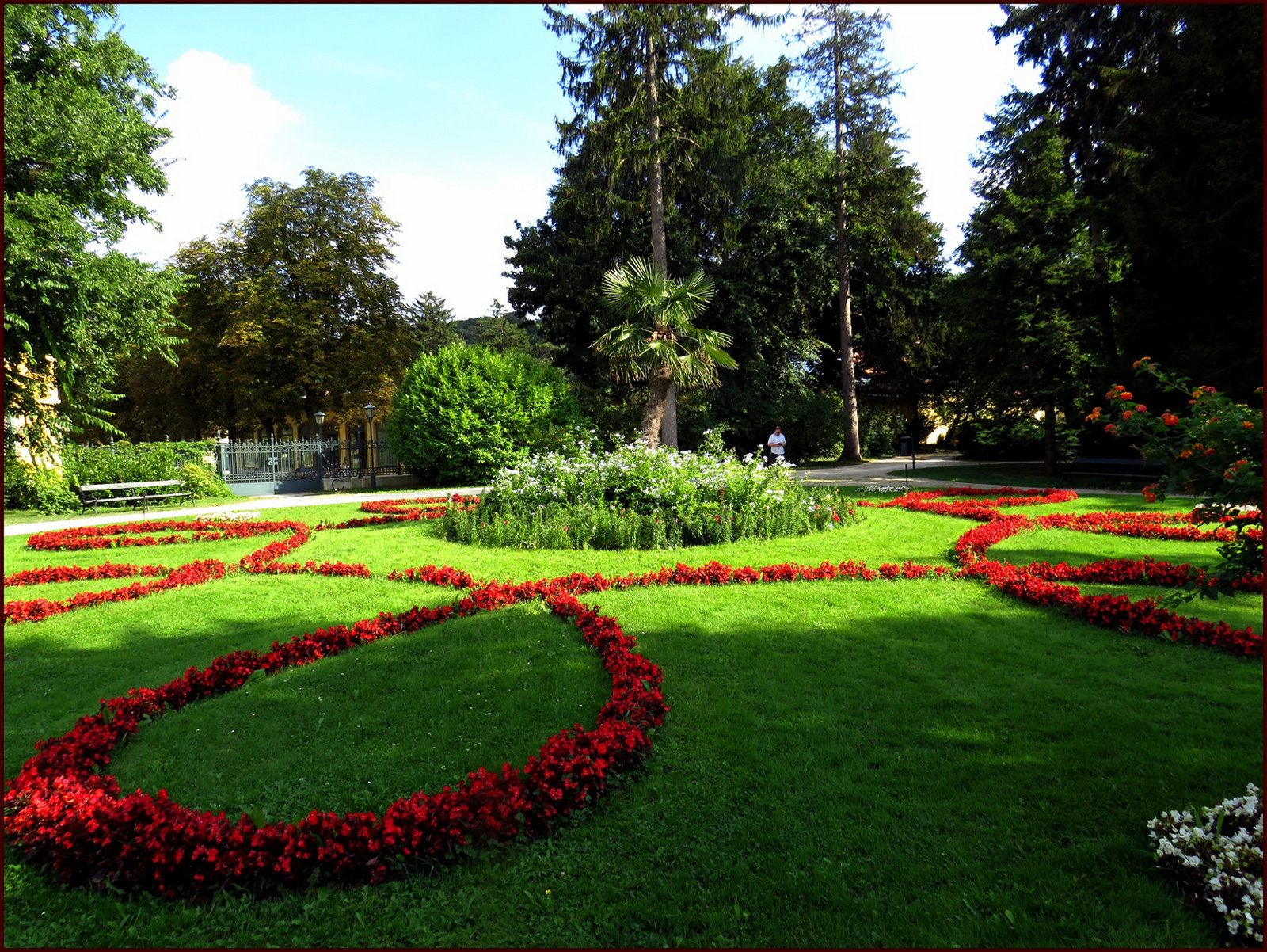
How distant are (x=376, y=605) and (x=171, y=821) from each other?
3.84m

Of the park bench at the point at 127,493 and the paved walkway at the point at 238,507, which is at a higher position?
the park bench at the point at 127,493

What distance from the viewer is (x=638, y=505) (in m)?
9.85

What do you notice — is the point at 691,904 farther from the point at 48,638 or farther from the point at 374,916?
the point at 48,638

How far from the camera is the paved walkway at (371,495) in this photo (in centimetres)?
1315

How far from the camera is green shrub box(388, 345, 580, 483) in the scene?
21.2m

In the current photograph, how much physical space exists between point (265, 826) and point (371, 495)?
18.2 meters

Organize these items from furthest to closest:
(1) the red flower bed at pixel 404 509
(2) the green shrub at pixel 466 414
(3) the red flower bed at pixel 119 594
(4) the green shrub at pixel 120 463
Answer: (2) the green shrub at pixel 466 414 → (4) the green shrub at pixel 120 463 → (1) the red flower bed at pixel 404 509 → (3) the red flower bed at pixel 119 594

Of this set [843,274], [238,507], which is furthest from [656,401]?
[843,274]

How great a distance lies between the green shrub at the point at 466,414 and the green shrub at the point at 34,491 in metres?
8.83

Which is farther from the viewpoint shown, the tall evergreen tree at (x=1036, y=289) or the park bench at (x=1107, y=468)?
the tall evergreen tree at (x=1036, y=289)

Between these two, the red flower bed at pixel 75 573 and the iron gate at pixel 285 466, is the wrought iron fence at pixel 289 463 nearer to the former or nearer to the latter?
the iron gate at pixel 285 466

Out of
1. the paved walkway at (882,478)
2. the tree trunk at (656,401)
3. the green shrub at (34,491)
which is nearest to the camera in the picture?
the tree trunk at (656,401)

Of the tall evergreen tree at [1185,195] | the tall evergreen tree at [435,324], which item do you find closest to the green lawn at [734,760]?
the tall evergreen tree at [1185,195]

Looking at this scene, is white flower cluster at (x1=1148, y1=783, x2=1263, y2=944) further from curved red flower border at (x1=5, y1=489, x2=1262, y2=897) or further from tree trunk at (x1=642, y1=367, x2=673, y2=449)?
tree trunk at (x1=642, y1=367, x2=673, y2=449)
